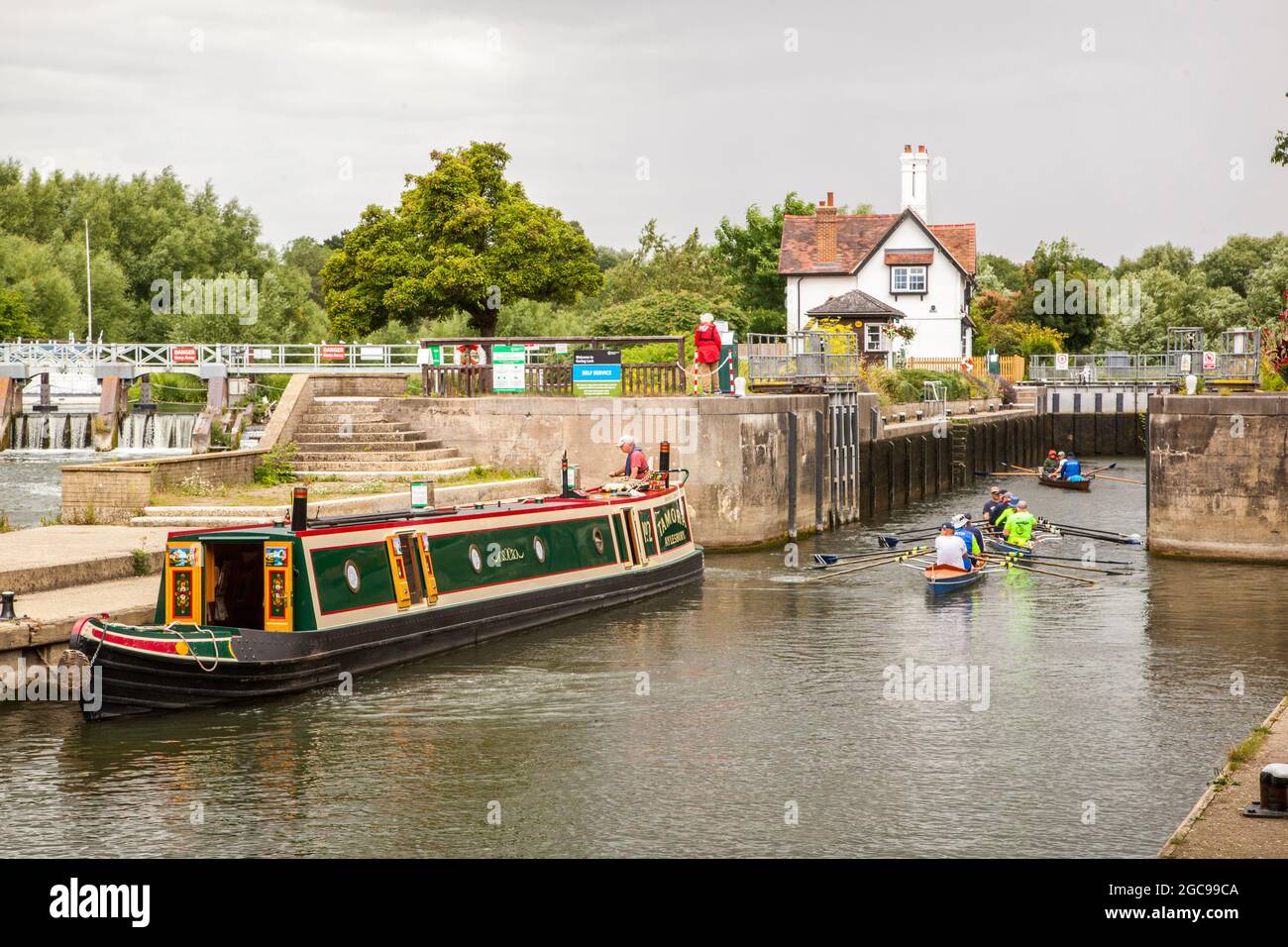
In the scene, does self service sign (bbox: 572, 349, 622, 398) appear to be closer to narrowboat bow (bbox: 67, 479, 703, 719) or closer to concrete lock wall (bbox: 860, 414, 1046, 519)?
narrowboat bow (bbox: 67, 479, 703, 719)

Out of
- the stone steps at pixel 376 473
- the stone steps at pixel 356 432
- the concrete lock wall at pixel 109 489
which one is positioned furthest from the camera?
the stone steps at pixel 356 432

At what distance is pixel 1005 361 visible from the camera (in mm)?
80750

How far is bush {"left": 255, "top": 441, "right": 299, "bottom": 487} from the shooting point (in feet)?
101

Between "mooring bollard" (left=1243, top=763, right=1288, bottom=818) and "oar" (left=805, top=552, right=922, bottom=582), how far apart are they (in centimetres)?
1809

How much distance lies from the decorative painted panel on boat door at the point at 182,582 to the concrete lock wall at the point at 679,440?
15.6m

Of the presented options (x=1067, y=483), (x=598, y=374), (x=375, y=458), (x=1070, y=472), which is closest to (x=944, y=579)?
(x=598, y=374)

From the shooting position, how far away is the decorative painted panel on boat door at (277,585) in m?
18.7

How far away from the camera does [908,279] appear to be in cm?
7525

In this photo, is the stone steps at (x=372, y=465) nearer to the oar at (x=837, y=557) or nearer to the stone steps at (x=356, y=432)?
the stone steps at (x=356, y=432)

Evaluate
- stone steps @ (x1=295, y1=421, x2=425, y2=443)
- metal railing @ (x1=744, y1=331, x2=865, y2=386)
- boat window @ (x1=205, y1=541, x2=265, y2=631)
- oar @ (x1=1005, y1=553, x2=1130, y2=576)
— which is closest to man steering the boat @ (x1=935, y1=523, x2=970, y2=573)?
oar @ (x1=1005, y1=553, x2=1130, y2=576)
